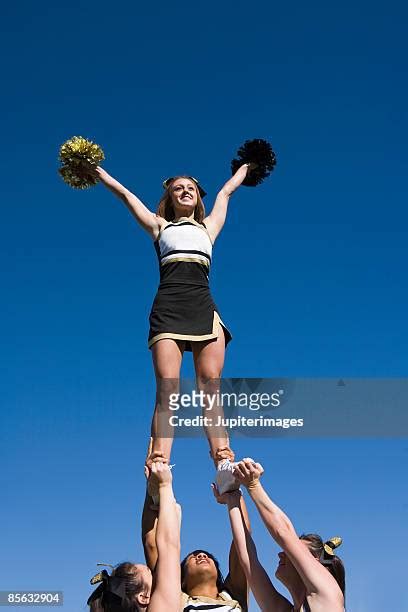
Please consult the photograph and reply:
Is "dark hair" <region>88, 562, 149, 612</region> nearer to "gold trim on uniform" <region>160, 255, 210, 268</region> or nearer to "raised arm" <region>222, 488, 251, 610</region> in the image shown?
"raised arm" <region>222, 488, 251, 610</region>

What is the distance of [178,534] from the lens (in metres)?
4.70

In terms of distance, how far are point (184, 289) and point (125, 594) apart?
2.81 m

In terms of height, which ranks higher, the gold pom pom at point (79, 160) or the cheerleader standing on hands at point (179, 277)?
the gold pom pom at point (79, 160)

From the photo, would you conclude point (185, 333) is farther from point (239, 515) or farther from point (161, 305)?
point (239, 515)

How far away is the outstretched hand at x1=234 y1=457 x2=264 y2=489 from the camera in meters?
4.77

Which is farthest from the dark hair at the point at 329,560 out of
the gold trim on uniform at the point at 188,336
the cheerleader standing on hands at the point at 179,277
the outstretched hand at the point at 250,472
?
the gold trim on uniform at the point at 188,336

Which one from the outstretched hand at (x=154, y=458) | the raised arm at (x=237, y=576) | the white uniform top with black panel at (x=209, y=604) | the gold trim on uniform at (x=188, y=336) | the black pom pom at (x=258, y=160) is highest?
the black pom pom at (x=258, y=160)

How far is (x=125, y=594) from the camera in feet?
16.3

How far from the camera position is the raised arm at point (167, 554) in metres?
4.27

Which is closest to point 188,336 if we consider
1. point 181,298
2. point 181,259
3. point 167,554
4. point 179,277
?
point 181,298

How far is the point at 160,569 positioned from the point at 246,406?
8.03 feet

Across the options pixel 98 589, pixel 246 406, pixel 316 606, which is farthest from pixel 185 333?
pixel 316 606

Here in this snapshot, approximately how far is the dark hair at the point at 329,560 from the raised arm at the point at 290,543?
0.16 metres

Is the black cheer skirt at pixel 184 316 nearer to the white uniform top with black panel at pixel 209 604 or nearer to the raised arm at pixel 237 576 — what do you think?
the raised arm at pixel 237 576
